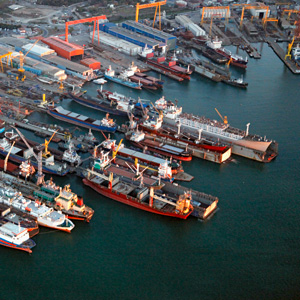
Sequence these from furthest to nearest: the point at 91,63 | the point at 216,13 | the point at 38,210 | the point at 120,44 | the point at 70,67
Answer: the point at 216,13 < the point at 120,44 < the point at 91,63 < the point at 70,67 < the point at 38,210

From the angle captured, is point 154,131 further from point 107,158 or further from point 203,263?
point 203,263

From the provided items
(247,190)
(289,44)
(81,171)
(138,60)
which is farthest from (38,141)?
(289,44)

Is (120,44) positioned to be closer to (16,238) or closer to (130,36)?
(130,36)

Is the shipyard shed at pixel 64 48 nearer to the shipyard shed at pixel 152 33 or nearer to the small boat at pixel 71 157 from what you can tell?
the shipyard shed at pixel 152 33

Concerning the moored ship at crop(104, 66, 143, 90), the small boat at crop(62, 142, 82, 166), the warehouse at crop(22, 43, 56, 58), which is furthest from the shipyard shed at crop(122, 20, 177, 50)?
the small boat at crop(62, 142, 82, 166)

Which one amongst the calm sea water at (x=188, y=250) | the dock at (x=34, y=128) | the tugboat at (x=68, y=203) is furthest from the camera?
the dock at (x=34, y=128)

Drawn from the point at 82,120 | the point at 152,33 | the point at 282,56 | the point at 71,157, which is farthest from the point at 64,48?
the point at 282,56

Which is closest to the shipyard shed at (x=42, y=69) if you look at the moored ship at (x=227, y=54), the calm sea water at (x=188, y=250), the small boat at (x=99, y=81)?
the small boat at (x=99, y=81)
